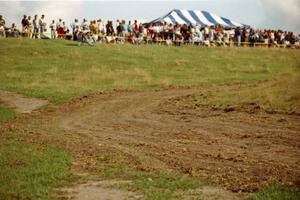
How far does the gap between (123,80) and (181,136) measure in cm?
1454

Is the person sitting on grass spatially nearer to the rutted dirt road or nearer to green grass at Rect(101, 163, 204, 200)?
the rutted dirt road

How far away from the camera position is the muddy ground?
10203 millimetres

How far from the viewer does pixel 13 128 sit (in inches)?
595

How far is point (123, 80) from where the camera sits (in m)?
28.4

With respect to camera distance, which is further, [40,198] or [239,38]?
[239,38]

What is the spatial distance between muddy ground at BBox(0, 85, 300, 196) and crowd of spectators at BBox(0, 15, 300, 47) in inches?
665

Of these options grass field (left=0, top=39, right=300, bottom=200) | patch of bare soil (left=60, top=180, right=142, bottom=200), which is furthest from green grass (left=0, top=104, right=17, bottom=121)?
patch of bare soil (left=60, top=180, right=142, bottom=200)

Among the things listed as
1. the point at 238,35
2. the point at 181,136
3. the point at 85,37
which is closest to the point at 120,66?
the point at 85,37

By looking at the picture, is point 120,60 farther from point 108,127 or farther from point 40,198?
point 40,198

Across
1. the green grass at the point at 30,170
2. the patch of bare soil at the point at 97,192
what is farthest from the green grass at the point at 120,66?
the patch of bare soil at the point at 97,192

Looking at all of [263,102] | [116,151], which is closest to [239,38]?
[263,102]

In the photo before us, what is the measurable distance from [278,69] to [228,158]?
999 inches

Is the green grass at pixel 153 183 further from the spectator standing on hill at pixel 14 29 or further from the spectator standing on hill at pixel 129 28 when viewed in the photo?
the spectator standing on hill at pixel 14 29

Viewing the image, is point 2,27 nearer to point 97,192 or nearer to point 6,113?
point 6,113
